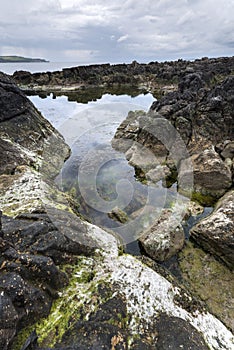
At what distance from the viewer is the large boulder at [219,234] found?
14.3m

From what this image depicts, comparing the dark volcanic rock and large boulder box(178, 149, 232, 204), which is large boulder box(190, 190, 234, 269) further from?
the dark volcanic rock

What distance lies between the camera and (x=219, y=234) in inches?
576

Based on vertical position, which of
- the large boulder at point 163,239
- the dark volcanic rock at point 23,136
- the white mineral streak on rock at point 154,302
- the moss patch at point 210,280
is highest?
the dark volcanic rock at point 23,136

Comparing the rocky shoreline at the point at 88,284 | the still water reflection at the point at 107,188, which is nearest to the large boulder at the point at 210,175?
the rocky shoreline at the point at 88,284

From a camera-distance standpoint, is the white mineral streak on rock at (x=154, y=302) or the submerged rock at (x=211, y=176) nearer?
the white mineral streak on rock at (x=154, y=302)

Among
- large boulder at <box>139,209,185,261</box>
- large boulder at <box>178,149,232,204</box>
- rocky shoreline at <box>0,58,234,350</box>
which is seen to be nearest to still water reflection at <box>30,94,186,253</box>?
large boulder at <box>139,209,185,261</box>

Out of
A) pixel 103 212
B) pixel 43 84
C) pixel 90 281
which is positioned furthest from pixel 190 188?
pixel 43 84

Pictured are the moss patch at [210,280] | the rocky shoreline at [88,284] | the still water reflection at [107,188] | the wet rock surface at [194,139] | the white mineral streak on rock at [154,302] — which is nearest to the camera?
the rocky shoreline at [88,284]

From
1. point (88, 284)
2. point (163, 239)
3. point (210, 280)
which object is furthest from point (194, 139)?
point (88, 284)

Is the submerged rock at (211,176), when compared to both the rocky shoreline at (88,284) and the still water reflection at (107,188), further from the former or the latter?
the still water reflection at (107,188)

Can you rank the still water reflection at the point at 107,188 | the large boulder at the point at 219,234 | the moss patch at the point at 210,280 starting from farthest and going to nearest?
the still water reflection at the point at 107,188 < the large boulder at the point at 219,234 < the moss patch at the point at 210,280

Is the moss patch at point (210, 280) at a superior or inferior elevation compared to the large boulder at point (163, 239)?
inferior

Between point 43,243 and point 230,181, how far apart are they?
58.6 feet

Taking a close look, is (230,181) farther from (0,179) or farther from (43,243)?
(0,179)
